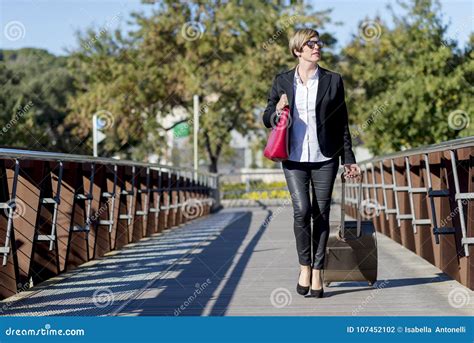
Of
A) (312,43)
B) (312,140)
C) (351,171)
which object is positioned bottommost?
(351,171)

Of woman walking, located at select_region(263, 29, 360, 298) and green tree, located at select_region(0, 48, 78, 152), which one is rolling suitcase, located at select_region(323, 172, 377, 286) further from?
green tree, located at select_region(0, 48, 78, 152)

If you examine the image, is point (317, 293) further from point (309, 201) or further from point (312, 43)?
point (312, 43)

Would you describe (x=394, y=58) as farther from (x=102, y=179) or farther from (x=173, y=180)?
(x=102, y=179)

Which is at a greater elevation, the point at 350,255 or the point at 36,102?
the point at 36,102

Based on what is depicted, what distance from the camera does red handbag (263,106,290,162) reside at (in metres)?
7.58

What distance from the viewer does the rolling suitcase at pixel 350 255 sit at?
819 cm

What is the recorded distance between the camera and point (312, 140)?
25.4 feet

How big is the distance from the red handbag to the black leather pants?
0.22 meters

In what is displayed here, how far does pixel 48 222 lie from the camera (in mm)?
9500

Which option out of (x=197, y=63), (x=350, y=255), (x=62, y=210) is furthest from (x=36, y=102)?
(x=350, y=255)

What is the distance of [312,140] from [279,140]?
0.29m

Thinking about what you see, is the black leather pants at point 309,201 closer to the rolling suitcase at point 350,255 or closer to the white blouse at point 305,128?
the white blouse at point 305,128

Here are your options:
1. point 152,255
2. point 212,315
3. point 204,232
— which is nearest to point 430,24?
point 204,232

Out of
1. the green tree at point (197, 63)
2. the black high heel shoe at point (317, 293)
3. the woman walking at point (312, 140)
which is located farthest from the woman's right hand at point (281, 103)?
the green tree at point (197, 63)
